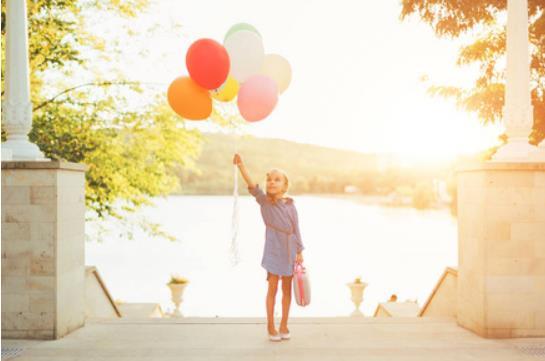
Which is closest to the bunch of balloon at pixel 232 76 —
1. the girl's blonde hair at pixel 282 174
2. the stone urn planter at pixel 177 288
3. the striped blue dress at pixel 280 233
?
the girl's blonde hair at pixel 282 174

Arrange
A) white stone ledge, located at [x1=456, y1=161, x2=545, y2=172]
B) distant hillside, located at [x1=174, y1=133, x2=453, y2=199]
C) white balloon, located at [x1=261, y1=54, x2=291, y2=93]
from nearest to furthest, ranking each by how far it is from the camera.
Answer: white stone ledge, located at [x1=456, y1=161, x2=545, y2=172] < white balloon, located at [x1=261, y1=54, x2=291, y2=93] < distant hillside, located at [x1=174, y1=133, x2=453, y2=199]

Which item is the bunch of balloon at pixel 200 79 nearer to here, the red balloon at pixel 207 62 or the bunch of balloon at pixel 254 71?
the red balloon at pixel 207 62

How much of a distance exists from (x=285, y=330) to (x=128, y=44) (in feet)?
32.3

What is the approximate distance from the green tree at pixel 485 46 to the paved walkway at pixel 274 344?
229 inches

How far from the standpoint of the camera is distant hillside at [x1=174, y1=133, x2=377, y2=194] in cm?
6300

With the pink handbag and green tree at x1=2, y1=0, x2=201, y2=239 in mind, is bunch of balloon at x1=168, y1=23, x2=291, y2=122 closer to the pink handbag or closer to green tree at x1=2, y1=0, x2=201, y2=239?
the pink handbag

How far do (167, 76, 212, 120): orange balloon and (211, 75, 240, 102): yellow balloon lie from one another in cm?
24

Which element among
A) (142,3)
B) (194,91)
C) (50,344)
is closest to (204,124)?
(142,3)

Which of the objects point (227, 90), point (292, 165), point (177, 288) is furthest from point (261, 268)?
point (227, 90)

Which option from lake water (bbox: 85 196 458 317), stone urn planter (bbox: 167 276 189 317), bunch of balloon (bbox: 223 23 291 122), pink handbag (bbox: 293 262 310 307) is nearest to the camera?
pink handbag (bbox: 293 262 310 307)

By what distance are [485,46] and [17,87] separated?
892 cm

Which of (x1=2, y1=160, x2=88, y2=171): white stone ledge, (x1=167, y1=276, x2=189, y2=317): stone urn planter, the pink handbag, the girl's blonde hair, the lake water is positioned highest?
(x1=2, y1=160, x2=88, y2=171): white stone ledge

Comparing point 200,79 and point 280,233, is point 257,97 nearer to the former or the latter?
point 200,79

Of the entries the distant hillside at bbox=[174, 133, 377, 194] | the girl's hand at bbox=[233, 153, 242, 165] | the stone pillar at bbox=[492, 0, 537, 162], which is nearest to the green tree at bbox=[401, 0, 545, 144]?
the stone pillar at bbox=[492, 0, 537, 162]
